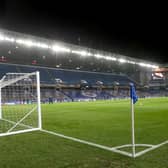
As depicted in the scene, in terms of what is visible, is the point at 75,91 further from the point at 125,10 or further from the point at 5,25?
the point at 125,10

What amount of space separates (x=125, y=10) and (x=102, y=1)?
3.03 m

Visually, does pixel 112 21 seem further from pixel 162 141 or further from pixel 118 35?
pixel 162 141

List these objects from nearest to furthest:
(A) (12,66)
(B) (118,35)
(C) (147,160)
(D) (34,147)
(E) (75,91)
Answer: (C) (147,160) → (D) (34,147) → (B) (118,35) → (A) (12,66) → (E) (75,91)

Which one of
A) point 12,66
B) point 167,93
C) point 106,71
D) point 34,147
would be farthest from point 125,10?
point 167,93

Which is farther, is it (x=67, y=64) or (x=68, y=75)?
(x=67, y=64)

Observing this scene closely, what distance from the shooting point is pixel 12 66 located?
43406mm

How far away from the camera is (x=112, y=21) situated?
2112 centimetres

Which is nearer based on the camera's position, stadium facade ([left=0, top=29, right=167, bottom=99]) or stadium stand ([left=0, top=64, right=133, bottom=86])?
stadium facade ([left=0, top=29, right=167, bottom=99])

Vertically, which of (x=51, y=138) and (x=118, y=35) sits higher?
(x=118, y=35)

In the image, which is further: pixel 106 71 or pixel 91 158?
pixel 106 71

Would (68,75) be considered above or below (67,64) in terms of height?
below

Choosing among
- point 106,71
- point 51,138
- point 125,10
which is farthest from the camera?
point 106,71

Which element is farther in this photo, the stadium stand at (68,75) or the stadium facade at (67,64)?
the stadium stand at (68,75)

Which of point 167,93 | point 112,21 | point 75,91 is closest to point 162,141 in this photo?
point 112,21
